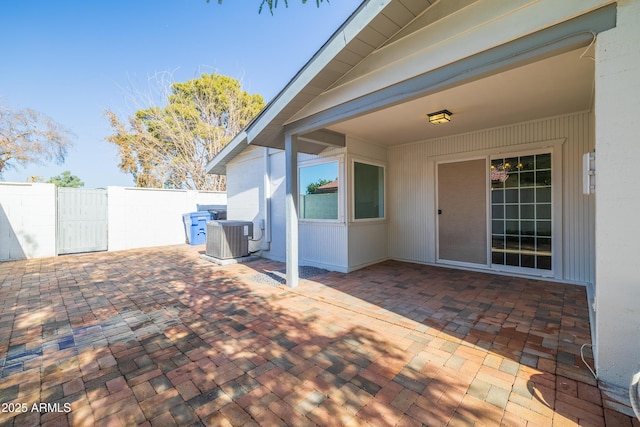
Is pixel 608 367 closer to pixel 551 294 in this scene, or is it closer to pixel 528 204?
pixel 551 294

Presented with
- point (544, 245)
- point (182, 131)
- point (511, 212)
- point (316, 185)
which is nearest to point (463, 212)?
point (511, 212)

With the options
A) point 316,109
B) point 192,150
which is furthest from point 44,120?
point 316,109

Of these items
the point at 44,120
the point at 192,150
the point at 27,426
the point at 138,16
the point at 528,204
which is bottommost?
the point at 27,426

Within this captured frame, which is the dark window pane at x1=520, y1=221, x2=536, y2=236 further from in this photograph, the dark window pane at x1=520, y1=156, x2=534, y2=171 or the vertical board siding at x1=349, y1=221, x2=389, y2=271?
the vertical board siding at x1=349, y1=221, x2=389, y2=271

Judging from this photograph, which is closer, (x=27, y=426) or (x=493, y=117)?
(x=27, y=426)

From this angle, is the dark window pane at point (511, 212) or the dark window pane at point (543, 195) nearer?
the dark window pane at point (543, 195)

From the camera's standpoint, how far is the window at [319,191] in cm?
566

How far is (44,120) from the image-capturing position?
44.2 feet

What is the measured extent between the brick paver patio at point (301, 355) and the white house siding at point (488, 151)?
815 millimetres

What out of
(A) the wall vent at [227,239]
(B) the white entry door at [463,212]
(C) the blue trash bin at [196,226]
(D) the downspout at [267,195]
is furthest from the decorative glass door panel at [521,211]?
(C) the blue trash bin at [196,226]

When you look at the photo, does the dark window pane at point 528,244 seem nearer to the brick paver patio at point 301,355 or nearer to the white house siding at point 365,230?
the brick paver patio at point 301,355

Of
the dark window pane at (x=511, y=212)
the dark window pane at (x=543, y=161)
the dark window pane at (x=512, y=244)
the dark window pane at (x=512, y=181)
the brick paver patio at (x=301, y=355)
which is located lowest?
the brick paver patio at (x=301, y=355)

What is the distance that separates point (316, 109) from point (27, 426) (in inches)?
153

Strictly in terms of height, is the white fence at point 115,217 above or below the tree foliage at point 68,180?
below
